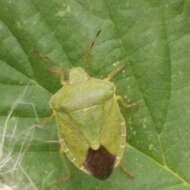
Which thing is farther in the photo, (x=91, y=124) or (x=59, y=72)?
(x=59, y=72)

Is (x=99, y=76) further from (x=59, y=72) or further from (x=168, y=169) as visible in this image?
(x=168, y=169)

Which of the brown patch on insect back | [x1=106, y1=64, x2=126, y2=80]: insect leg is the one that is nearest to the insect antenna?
[x1=106, y1=64, x2=126, y2=80]: insect leg

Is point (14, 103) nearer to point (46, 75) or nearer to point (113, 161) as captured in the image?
point (46, 75)

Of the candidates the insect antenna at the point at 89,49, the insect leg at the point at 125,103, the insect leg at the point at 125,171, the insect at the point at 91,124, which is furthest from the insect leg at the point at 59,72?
the insect leg at the point at 125,171

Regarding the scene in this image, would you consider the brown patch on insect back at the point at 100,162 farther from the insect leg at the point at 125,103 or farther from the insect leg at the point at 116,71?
the insect leg at the point at 116,71

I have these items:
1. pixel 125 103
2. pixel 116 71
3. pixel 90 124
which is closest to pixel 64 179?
pixel 90 124
